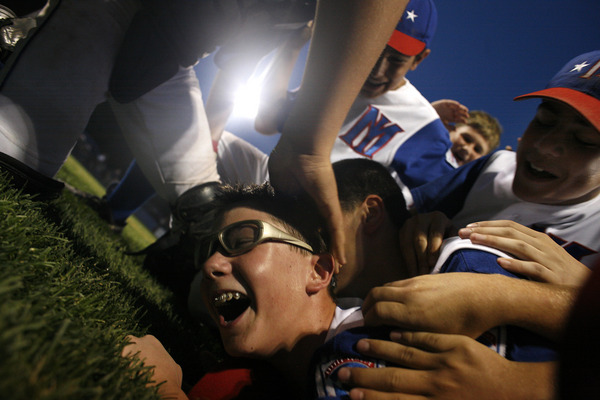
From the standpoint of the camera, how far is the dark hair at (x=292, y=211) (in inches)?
63.6

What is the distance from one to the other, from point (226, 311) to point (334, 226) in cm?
82

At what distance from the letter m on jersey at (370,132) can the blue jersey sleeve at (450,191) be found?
36.0 inches

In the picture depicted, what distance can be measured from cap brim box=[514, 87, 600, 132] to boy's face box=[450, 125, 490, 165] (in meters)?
2.98

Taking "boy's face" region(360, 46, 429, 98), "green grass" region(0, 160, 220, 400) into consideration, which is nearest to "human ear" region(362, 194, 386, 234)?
"green grass" region(0, 160, 220, 400)

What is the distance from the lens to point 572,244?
1829 mm

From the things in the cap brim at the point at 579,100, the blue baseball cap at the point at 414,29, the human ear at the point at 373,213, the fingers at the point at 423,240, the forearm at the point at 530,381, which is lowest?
the human ear at the point at 373,213

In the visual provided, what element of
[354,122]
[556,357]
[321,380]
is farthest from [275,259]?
[354,122]

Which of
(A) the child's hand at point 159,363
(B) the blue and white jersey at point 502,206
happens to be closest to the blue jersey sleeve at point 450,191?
(B) the blue and white jersey at point 502,206

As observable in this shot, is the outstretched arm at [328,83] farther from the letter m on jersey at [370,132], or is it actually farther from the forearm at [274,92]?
the forearm at [274,92]

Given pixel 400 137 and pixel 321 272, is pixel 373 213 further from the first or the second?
pixel 400 137

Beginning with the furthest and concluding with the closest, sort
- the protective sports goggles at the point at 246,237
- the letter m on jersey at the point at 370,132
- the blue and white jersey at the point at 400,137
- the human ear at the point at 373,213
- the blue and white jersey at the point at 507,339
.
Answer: the letter m on jersey at the point at 370,132
the blue and white jersey at the point at 400,137
the human ear at the point at 373,213
the protective sports goggles at the point at 246,237
the blue and white jersey at the point at 507,339

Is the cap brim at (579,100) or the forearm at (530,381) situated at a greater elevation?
the cap brim at (579,100)

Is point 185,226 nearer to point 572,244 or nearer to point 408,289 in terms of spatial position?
point 408,289

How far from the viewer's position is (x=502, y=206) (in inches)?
79.0
